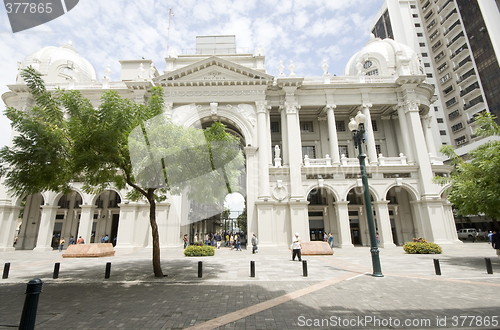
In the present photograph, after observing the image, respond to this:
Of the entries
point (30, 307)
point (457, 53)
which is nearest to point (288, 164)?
point (30, 307)

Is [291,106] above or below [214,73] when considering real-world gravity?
below

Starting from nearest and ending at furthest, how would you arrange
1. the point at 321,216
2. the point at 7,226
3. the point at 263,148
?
the point at 7,226 < the point at 263,148 < the point at 321,216

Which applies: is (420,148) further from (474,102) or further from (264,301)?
(474,102)

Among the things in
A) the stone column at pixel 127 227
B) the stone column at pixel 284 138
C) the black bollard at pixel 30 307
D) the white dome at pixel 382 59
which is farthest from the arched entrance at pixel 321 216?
the black bollard at pixel 30 307

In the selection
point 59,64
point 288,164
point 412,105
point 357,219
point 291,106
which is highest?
point 59,64

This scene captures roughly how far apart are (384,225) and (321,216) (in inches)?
253

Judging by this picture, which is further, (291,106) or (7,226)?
(291,106)

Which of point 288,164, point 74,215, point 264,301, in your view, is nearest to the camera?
point 264,301

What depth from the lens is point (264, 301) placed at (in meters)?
7.21

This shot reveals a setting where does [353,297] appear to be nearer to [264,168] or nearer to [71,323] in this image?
[71,323]

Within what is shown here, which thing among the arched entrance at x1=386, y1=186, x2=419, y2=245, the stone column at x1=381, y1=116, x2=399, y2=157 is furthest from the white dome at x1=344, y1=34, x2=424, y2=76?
the arched entrance at x1=386, y1=186, x2=419, y2=245

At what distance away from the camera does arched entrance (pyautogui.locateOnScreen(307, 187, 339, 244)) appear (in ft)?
93.8

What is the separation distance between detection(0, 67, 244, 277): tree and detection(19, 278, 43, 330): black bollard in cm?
585

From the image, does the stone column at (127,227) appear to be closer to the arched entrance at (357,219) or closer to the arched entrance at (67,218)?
the arched entrance at (67,218)
